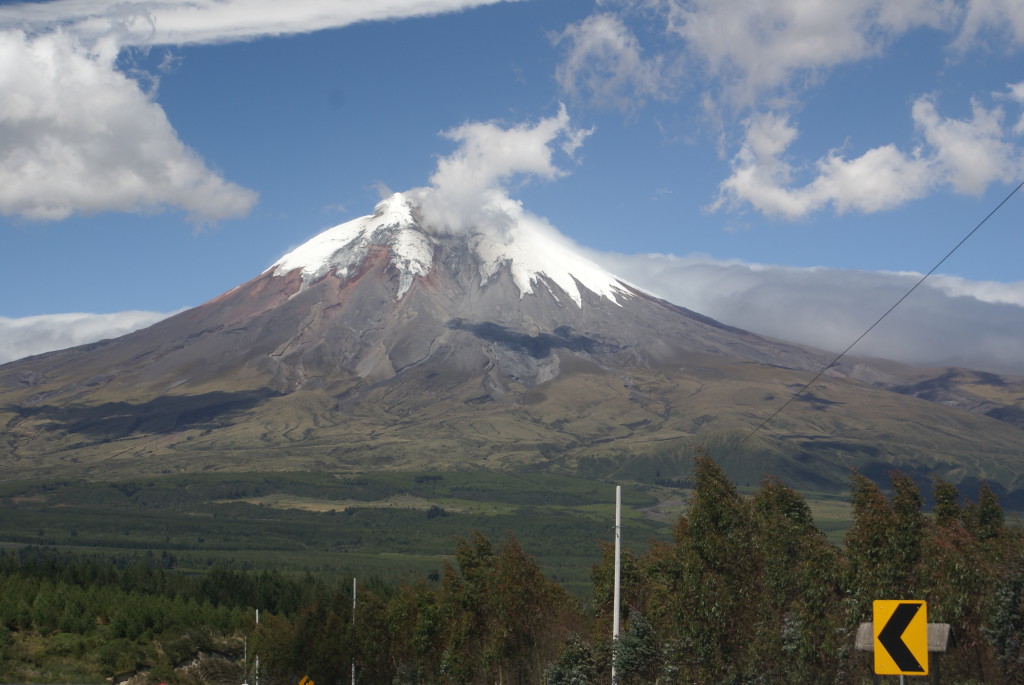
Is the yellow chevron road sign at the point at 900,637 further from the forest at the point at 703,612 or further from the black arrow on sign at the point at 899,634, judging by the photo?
the forest at the point at 703,612

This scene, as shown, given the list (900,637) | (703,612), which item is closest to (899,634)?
(900,637)

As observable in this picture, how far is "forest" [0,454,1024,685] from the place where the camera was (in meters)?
30.2

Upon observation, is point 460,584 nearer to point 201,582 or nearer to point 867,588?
point 867,588

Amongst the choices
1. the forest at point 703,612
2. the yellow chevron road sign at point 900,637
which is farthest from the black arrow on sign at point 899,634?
the forest at point 703,612

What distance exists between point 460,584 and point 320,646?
1750 cm

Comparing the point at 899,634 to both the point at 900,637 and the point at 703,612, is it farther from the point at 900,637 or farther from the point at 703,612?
the point at 703,612

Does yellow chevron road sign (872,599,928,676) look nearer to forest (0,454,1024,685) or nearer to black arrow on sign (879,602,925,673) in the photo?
black arrow on sign (879,602,925,673)

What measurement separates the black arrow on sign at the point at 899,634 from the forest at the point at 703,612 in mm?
11814

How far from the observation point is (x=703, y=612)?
31.6 m

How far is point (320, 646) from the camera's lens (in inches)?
2466

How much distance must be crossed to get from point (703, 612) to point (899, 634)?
1408 cm

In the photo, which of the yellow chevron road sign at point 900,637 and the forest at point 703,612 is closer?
the yellow chevron road sign at point 900,637

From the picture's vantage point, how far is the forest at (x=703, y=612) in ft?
99.0

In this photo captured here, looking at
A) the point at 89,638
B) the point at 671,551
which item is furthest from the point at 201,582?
the point at 671,551
